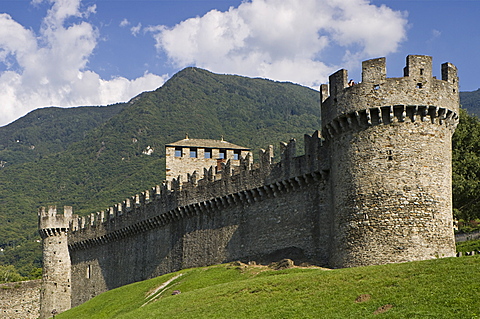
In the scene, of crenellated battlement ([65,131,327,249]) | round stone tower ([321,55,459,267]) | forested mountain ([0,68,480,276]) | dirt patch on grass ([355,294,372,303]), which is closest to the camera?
dirt patch on grass ([355,294,372,303])

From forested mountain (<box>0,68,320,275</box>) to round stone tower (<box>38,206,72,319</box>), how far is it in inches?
2076

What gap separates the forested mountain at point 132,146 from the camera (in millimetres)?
139375

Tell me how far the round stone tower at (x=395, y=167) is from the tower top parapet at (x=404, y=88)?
47 millimetres

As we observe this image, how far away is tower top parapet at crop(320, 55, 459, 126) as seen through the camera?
3550 cm

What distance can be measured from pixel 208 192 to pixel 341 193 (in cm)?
1532

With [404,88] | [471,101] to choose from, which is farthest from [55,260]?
[471,101]

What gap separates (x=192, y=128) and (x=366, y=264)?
12995 centimetres

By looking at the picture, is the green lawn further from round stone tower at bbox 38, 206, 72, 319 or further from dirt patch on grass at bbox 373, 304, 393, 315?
round stone tower at bbox 38, 206, 72, 319

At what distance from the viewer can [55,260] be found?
69625mm

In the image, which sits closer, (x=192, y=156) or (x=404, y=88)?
(x=404, y=88)

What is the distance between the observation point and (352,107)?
120ft

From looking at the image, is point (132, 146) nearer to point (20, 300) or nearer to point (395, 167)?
point (20, 300)

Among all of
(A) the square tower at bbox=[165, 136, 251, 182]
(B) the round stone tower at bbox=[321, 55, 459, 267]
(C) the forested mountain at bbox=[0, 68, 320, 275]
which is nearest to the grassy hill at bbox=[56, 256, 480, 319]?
(B) the round stone tower at bbox=[321, 55, 459, 267]

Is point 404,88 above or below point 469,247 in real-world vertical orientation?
above
